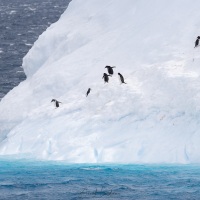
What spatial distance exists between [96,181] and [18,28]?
53.2 m

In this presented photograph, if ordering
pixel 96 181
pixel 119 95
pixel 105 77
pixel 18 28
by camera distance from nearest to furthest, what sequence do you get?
pixel 96 181 < pixel 119 95 < pixel 105 77 < pixel 18 28

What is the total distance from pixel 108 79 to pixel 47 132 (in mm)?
4031

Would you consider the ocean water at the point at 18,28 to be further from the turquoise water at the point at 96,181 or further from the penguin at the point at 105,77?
the turquoise water at the point at 96,181

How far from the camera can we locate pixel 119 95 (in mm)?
27938

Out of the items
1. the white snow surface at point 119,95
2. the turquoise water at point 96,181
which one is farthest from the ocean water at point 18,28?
the turquoise water at point 96,181

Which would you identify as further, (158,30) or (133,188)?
(158,30)

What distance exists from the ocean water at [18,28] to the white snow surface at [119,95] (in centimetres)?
1396

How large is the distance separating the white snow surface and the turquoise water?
170 centimetres

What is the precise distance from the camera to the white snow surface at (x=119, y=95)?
83.8 feet

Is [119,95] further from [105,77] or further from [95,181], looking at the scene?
[95,181]

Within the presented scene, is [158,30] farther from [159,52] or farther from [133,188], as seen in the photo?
[133,188]

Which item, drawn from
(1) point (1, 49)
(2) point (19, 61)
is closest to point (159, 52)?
(2) point (19, 61)

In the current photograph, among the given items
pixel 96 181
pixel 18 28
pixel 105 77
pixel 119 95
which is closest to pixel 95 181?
pixel 96 181

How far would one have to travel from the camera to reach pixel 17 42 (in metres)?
64.8
